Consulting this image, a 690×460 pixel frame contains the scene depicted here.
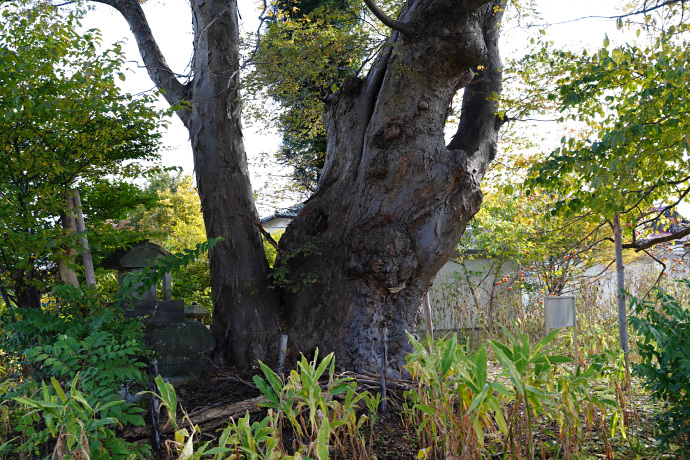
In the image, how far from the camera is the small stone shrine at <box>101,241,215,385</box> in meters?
4.20

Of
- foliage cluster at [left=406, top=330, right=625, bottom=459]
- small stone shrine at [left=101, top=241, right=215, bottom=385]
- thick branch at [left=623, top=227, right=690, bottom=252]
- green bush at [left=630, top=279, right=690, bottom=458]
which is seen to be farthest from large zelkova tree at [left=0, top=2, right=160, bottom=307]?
thick branch at [left=623, top=227, right=690, bottom=252]

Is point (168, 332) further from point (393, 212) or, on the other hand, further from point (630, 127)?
point (630, 127)

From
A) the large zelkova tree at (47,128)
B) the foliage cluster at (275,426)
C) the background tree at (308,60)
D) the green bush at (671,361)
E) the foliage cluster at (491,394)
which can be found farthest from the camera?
the background tree at (308,60)

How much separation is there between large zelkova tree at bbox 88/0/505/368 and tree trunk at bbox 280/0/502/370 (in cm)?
1

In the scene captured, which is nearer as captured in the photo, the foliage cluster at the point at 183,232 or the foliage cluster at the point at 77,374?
the foliage cluster at the point at 77,374

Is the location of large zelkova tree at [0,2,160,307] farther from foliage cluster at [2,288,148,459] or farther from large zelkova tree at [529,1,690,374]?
large zelkova tree at [529,1,690,374]

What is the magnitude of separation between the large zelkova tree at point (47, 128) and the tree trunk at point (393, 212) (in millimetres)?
1842

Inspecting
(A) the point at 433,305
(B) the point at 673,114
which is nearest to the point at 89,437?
(B) the point at 673,114

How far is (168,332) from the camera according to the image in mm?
4227

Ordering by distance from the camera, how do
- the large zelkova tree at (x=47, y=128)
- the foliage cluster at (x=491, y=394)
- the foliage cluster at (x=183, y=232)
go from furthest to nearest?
1. the foliage cluster at (x=183, y=232)
2. the large zelkova tree at (x=47, y=128)
3. the foliage cluster at (x=491, y=394)

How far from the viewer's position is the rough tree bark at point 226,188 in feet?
14.3

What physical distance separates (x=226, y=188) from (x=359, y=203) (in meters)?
1.24

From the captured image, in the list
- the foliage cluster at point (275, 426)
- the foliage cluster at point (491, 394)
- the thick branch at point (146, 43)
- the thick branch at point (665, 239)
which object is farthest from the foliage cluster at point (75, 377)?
the thick branch at point (665, 239)

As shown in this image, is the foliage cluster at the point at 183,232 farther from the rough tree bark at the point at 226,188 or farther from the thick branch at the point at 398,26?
the thick branch at the point at 398,26
